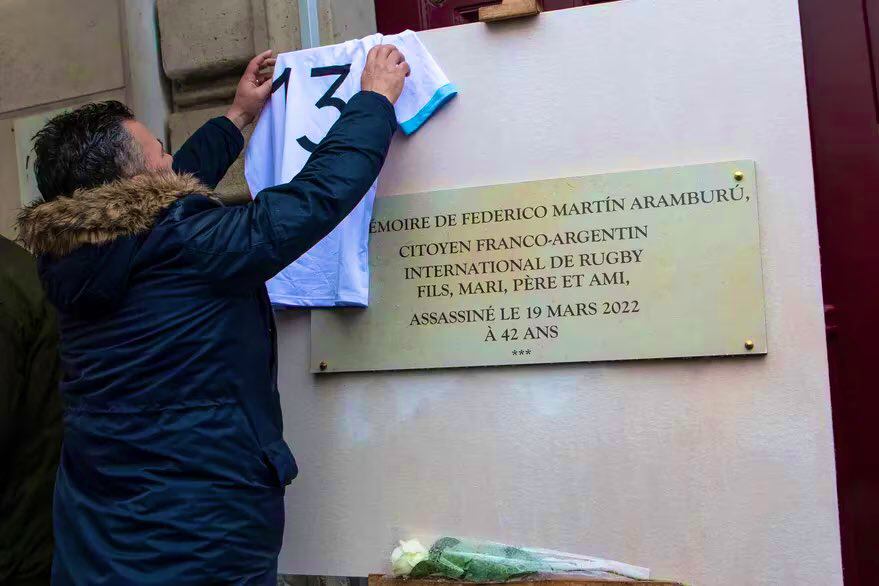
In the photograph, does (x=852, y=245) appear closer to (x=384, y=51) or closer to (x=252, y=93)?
(x=384, y=51)

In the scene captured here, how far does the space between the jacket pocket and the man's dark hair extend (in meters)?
0.65

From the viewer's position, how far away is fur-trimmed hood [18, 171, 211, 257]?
5.70 feet

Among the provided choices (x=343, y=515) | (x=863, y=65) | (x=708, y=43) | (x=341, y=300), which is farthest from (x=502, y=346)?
(x=863, y=65)

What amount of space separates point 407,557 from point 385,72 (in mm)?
1173

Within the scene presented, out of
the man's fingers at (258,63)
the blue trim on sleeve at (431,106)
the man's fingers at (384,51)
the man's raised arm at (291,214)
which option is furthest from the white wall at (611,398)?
the man's fingers at (258,63)

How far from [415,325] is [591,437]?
51 centimetres

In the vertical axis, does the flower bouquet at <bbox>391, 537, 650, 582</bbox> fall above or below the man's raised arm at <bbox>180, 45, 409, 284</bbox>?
below

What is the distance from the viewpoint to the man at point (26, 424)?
2.08m

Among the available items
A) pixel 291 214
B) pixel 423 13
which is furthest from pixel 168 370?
pixel 423 13

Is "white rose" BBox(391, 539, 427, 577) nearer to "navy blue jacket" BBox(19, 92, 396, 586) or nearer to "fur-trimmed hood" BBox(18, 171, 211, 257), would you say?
"navy blue jacket" BBox(19, 92, 396, 586)

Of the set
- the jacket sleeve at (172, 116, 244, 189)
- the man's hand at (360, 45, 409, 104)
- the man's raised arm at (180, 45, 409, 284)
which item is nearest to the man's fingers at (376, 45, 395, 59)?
the man's hand at (360, 45, 409, 104)

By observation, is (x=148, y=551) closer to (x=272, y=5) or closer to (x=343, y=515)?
(x=343, y=515)

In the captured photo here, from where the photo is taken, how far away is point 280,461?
6.11 feet

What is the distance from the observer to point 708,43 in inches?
81.0
